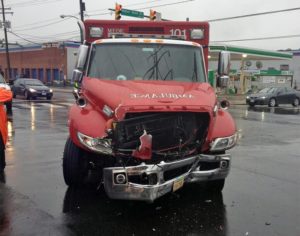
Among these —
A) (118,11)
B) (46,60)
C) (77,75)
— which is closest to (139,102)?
(77,75)

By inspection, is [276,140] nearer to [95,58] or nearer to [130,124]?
[95,58]

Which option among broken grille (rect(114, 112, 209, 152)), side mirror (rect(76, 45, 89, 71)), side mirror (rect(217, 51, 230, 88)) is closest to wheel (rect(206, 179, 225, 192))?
broken grille (rect(114, 112, 209, 152))

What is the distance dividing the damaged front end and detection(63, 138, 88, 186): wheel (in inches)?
43.6

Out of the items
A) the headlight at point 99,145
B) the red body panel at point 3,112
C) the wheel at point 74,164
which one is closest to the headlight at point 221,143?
the headlight at point 99,145

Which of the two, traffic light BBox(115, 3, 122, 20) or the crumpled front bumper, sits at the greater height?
traffic light BBox(115, 3, 122, 20)

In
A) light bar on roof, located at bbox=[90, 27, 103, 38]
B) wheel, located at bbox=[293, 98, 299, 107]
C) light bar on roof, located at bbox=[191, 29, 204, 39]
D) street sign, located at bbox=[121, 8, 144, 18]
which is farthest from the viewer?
wheel, located at bbox=[293, 98, 299, 107]

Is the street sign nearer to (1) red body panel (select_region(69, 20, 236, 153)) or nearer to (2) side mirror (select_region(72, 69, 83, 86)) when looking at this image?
(2) side mirror (select_region(72, 69, 83, 86))

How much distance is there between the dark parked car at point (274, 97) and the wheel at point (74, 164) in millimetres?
25209

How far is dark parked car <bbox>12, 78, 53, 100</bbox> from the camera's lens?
2962 centimetres

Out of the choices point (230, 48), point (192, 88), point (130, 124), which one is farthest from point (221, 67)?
point (230, 48)

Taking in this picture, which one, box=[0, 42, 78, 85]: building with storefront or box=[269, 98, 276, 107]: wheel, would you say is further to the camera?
box=[0, 42, 78, 85]: building with storefront

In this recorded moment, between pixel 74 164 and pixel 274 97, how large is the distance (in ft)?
87.0

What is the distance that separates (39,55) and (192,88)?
2636 inches

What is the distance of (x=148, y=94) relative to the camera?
5.72m
